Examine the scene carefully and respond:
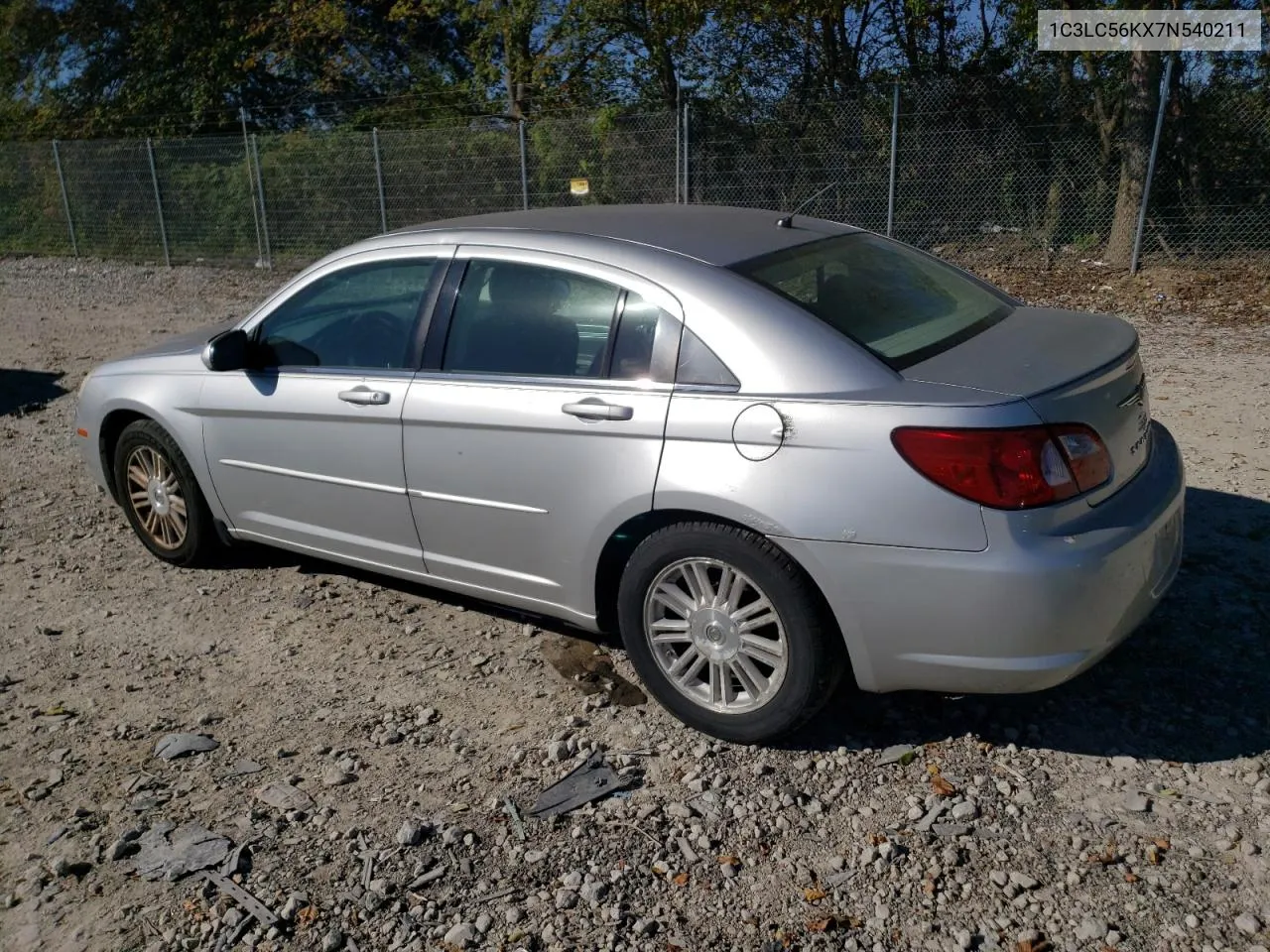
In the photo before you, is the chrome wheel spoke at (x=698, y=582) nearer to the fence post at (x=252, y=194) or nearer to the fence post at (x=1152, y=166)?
the fence post at (x=1152, y=166)

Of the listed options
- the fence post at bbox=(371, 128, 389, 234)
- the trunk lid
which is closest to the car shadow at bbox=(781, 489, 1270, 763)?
the trunk lid

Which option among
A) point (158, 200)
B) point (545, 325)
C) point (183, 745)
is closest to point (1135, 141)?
point (545, 325)

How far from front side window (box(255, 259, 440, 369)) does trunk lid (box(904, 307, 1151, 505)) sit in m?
1.99

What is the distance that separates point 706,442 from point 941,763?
4.07 ft

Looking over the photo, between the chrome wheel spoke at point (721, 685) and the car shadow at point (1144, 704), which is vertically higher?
the chrome wheel spoke at point (721, 685)

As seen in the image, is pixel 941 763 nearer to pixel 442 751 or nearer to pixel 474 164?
pixel 442 751

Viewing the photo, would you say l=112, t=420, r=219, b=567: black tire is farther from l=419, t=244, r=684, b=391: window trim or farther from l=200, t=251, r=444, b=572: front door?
l=419, t=244, r=684, b=391: window trim

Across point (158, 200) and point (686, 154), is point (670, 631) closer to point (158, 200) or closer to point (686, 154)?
point (686, 154)

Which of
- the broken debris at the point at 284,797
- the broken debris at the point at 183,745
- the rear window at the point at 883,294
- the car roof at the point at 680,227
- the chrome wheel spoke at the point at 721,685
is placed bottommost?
the broken debris at the point at 183,745

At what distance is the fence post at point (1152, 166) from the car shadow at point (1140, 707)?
8.78m

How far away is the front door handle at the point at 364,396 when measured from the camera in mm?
4297

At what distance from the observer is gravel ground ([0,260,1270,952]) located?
9.65 feet

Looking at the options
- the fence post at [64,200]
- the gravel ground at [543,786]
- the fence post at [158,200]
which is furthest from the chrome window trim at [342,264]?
the fence post at [64,200]

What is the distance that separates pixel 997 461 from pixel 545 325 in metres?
1.66
